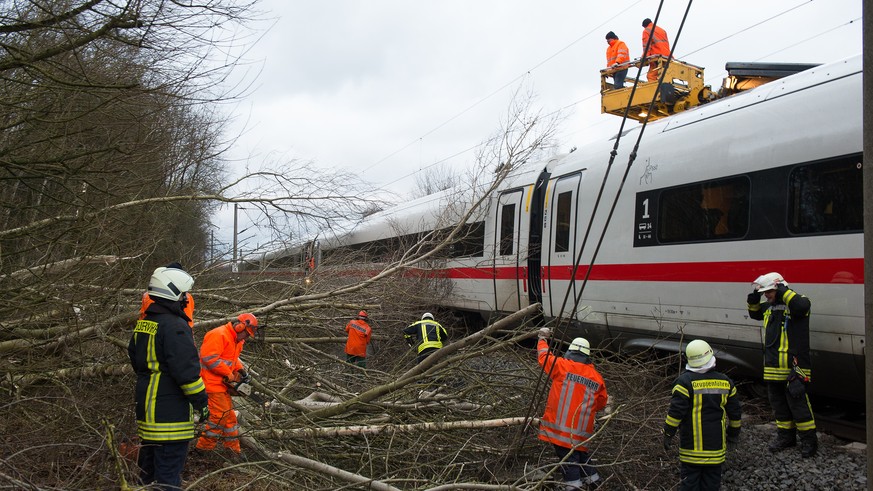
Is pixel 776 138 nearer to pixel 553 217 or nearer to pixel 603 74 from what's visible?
pixel 553 217

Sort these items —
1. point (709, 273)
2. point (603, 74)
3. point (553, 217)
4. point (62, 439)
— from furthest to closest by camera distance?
point (603, 74) → point (553, 217) → point (709, 273) → point (62, 439)

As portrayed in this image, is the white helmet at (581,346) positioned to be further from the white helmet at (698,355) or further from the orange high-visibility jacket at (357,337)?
the orange high-visibility jacket at (357,337)

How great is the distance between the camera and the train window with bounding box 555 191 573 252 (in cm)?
825

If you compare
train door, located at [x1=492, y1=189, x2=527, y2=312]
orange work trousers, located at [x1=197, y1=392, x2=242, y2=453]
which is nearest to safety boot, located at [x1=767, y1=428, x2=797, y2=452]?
orange work trousers, located at [x1=197, y1=392, x2=242, y2=453]

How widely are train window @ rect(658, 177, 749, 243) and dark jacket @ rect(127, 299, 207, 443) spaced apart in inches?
189

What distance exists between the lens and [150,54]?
19.3 feet

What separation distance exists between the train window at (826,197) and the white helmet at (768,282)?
518 mm

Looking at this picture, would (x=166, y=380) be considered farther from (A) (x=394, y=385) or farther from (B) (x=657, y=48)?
(B) (x=657, y=48)

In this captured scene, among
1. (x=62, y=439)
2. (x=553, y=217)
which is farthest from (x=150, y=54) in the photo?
(x=553, y=217)

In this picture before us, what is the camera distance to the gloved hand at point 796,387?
15.8 ft

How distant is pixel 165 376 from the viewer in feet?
12.6

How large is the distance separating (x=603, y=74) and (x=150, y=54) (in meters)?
6.49

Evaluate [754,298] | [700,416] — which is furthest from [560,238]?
[700,416]

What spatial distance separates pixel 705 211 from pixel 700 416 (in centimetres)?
260
